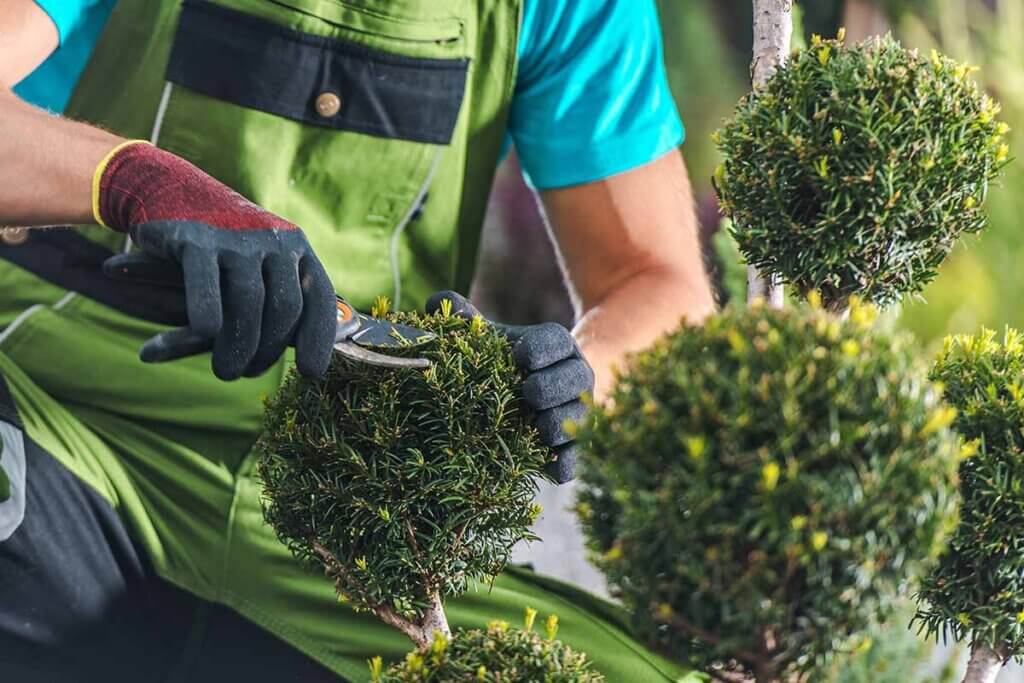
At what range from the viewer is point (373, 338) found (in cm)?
99

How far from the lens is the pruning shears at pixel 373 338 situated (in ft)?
3.11

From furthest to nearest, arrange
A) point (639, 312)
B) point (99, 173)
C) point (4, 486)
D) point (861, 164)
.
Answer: point (639, 312)
point (4, 486)
point (99, 173)
point (861, 164)

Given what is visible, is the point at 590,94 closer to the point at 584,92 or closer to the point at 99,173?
the point at 584,92

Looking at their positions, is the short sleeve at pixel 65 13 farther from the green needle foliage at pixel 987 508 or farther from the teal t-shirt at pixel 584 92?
the green needle foliage at pixel 987 508

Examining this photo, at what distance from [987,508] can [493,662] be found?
43 centimetres

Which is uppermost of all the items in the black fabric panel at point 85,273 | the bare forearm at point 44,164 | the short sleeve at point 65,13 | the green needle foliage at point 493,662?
the short sleeve at point 65,13

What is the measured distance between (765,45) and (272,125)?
632 millimetres

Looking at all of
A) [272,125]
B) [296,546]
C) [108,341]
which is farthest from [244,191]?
[296,546]

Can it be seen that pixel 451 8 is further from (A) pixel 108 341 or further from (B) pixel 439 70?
(A) pixel 108 341

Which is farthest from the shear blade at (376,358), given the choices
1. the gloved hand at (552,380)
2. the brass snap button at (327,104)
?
the brass snap button at (327,104)

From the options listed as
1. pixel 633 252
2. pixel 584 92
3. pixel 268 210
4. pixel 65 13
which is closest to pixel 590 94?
pixel 584 92

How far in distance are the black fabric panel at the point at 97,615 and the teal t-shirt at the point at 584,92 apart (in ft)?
1.90

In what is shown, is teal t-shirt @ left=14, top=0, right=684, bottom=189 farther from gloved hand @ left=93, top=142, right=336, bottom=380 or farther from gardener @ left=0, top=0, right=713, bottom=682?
gloved hand @ left=93, top=142, right=336, bottom=380

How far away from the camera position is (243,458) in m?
1.51
